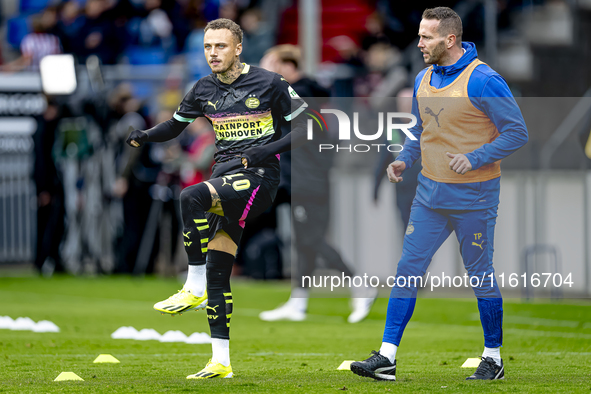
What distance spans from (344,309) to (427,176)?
5170 millimetres

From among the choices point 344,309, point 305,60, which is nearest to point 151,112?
point 305,60

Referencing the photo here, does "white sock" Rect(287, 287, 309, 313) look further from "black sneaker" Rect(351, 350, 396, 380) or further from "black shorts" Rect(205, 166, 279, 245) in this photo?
"black sneaker" Rect(351, 350, 396, 380)

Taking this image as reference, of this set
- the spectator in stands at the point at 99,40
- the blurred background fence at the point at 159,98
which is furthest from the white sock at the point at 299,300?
the spectator in stands at the point at 99,40

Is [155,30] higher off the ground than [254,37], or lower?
higher

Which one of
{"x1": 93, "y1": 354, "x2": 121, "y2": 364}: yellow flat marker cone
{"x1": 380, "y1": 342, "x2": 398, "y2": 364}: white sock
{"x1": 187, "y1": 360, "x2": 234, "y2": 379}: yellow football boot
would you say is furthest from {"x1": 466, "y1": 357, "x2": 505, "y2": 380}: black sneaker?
{"x1": 93, "y1": 354, "x2": 121, "y2": 364}: yellow flat marker cone

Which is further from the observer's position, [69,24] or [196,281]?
[69,24]

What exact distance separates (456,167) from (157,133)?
5.86 feet

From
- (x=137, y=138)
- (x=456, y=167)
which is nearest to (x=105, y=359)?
(x=137, y=138)

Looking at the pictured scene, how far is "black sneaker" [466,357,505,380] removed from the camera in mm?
5699

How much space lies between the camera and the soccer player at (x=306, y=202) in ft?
30.4

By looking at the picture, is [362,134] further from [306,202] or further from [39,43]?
[39,43]

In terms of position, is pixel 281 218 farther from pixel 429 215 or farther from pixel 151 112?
pixel 429 215

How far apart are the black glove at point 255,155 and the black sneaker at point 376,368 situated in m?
1.27

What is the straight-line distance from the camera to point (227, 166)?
5773 millimetres
